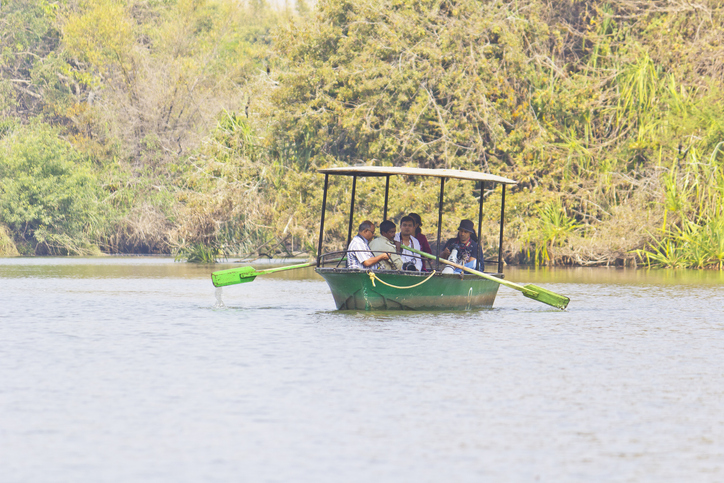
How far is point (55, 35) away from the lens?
61.5 m

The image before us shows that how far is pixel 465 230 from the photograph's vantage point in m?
18.9

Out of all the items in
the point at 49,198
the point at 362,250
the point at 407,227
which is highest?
the point at 49,198

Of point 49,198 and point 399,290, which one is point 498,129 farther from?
point 49,198

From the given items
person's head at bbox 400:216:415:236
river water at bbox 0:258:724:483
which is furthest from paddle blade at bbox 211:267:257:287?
person's head at bbox 400:216:415:236

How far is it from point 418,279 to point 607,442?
948 cm

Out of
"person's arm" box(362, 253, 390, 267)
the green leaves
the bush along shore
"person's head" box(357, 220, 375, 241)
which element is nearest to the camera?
"person's arm" box(362, 253, 390, 267)

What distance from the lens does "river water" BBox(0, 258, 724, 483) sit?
7.43m

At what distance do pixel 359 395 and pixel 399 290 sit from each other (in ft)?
24.9

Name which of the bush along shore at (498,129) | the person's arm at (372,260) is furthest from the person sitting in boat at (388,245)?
the bush along shore at (498,129)

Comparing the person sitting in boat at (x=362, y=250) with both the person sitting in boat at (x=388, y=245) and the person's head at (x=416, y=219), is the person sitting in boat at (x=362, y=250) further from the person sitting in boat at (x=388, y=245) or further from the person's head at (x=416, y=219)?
the person's head at (x=416, y=219)

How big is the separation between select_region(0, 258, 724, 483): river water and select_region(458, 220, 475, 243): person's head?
1363mm

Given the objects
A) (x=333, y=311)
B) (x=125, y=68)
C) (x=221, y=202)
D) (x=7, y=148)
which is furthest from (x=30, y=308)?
(x=125, y=68)

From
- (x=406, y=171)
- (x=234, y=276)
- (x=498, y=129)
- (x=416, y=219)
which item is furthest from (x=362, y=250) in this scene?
(x=498, y=129)

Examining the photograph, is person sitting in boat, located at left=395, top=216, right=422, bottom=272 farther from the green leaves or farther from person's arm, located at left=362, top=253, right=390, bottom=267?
the green leaves
